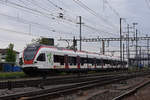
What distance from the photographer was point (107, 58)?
4384 centimetres

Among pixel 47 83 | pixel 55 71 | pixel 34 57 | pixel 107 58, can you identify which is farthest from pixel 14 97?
pixel 107 58

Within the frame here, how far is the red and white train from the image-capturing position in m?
24.8

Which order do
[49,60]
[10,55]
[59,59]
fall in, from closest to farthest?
[49,60]
[59,59]
[10,55]

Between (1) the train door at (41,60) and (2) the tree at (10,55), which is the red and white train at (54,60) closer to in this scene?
(1) the train door at (41,60)

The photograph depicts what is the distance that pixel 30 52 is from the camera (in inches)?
989

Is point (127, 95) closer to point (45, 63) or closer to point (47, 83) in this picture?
point (47, 83)

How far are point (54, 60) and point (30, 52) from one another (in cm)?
317

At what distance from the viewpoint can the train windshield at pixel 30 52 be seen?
81.3ft

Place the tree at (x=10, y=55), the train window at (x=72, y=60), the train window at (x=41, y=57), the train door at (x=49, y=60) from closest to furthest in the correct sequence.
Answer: the train window at (x=41, y=57) → the train door at (x=49, y=60) → the train window at (x=72, y=60) → the tree at (x=10, y=55)

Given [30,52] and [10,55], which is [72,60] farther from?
[10,55]

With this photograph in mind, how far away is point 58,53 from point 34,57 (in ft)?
13.4

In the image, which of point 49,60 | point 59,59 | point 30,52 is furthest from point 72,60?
point 30,52

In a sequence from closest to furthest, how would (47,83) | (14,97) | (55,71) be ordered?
(14,97) → (47,83) → (55,71)

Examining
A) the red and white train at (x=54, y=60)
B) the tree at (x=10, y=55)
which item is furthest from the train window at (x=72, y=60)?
the tree at (x=10, y=55)
